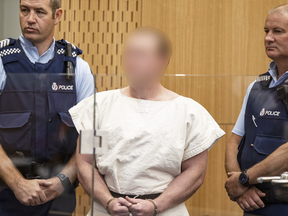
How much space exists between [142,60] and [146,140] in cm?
32

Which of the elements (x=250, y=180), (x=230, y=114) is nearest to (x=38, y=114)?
(x=230, y=114)

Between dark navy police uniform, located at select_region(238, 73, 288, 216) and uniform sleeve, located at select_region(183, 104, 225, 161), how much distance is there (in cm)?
14

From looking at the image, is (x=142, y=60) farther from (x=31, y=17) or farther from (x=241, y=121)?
(x=31, y=17)

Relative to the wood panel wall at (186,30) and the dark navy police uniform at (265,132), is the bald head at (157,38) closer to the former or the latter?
the dark navy police uniform at (265,132)

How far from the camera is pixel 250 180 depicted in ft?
4.42

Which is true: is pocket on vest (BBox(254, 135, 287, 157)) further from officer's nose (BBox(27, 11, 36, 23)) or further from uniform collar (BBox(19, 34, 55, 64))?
officer's nose (BBox(27, 11, 36, 23))

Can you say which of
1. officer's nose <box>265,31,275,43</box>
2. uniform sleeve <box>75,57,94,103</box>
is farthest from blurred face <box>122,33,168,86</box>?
officer's nose <box>265,31,275,43</box>

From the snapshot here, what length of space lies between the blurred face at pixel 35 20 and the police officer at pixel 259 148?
3.78 feet

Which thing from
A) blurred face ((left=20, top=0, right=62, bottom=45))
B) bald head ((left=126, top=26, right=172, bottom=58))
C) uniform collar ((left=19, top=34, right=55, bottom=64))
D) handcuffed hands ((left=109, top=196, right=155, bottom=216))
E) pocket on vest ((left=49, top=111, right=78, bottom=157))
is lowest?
handcuffed hands ((left=109, top=196, right=155, bottom=216))

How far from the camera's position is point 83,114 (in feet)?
4.44

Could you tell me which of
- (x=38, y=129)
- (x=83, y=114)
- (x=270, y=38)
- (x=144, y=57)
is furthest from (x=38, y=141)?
(x=270, y=38)

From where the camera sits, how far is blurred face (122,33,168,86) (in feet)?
4.22

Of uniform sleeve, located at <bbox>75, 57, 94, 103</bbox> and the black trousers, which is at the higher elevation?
uniform sleeve, located at <bbox>75, 57, 94, 103</bbox>

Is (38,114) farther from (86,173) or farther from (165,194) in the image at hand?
(165,194)
